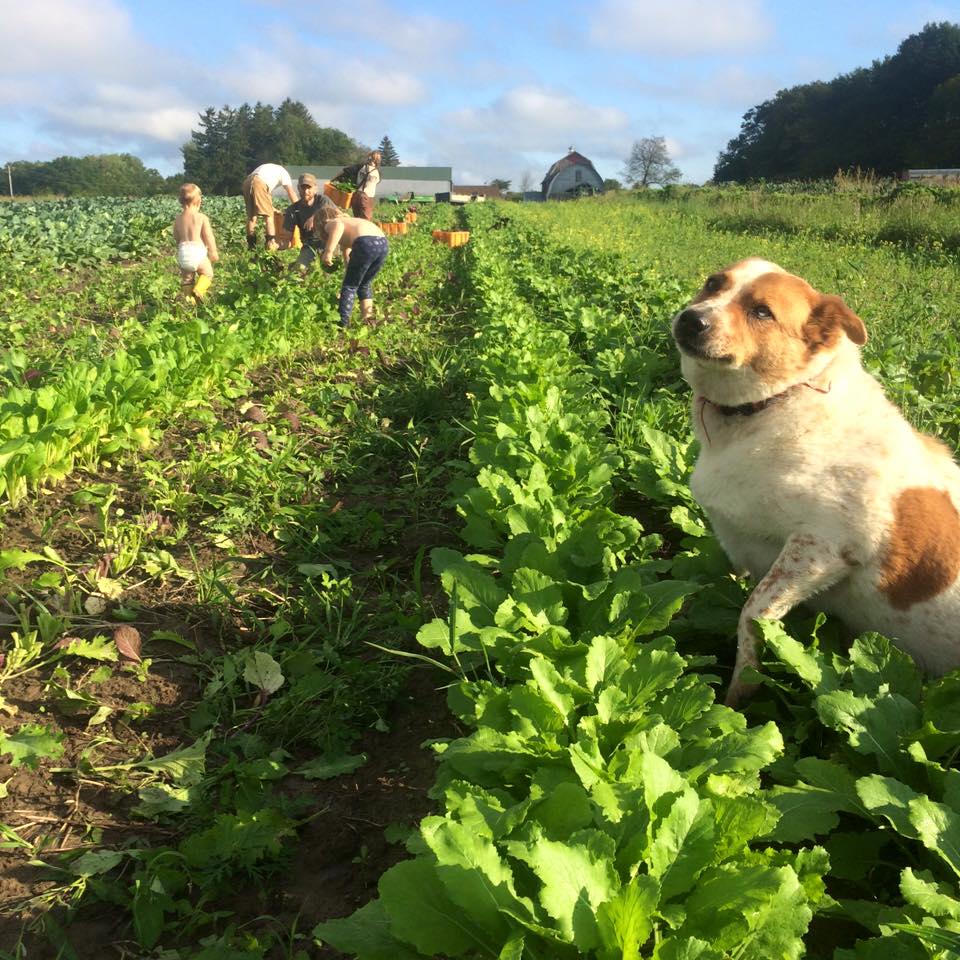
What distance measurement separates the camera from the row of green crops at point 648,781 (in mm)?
1559

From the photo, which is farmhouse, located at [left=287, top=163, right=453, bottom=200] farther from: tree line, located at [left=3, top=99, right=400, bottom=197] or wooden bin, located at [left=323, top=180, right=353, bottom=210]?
wooden bin, located at [left=323, top=180, right=353, bottom=210]

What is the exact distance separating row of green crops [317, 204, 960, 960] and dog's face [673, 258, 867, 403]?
800 mm

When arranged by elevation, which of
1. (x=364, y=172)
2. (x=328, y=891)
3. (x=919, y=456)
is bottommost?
(x=328, y=891)

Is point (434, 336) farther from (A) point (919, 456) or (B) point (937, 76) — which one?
(B) point (937, 76)

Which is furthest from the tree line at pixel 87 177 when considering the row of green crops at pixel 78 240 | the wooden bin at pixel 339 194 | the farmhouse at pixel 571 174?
the wooden bin at pixel 339 194

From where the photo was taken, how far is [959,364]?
6.35 meters

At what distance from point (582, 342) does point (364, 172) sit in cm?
794

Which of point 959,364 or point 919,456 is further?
point 959,364

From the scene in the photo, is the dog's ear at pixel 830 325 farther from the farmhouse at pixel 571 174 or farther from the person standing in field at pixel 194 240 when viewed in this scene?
the farmhouse at pixel 571 174

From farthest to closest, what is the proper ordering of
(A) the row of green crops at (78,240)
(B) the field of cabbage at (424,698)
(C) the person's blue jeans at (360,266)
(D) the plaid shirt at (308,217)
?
(A) the row of green crops at (78,240) < (D) the plaid shirt at (308,217) < (C) the person's blue jeans at (360,266) < (B) the field of cabbage at (424,698)

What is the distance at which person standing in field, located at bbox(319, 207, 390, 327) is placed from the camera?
10.1 metres

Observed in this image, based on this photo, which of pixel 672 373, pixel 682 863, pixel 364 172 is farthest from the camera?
pixel 364 172

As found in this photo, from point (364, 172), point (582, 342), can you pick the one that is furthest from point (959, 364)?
point (364, 172)

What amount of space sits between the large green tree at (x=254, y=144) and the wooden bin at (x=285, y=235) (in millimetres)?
81753
